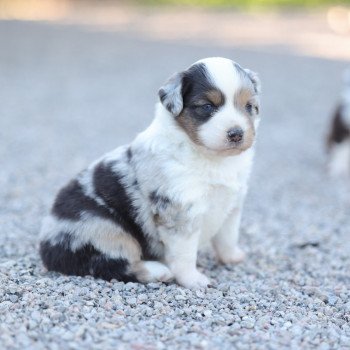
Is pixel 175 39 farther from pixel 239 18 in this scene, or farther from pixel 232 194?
pixel 232 194

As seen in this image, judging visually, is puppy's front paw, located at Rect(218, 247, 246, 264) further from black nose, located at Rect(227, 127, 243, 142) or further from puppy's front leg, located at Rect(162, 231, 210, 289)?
black nose, located at Rect(227, 127, 243, 142)

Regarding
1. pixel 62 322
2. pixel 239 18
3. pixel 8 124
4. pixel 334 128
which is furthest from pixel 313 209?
pixel 239 18

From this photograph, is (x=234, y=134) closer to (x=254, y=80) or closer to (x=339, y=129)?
(x=254, y=80)

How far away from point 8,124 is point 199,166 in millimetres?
6945

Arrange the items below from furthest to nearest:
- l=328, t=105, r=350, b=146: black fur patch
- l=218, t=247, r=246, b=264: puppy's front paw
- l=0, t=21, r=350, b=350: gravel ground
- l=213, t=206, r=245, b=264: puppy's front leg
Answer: l=328, t=105, r=350, b=146: black fur patch → l=218, t=247, r=246, b=264: puppy's front paw → l=213, t=206, r=245, b=264: puppy's front leg → l=0, t=21, r=350, b=350: gravel ground

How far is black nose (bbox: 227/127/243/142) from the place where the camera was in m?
5.00

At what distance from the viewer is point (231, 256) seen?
242 inches

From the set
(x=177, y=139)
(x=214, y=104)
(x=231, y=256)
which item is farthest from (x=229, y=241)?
(x=214, y=104)

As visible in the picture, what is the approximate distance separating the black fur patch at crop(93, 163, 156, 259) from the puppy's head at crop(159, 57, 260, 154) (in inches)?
26.5

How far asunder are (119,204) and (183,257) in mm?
632

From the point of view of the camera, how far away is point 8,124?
1159 cm

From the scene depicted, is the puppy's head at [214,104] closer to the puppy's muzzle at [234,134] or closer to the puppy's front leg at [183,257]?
the puppy's muzzle at [234,134]

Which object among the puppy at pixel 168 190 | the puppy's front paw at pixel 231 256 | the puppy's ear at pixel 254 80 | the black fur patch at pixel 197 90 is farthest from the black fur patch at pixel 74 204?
the puppy's ear at pixel 254 80

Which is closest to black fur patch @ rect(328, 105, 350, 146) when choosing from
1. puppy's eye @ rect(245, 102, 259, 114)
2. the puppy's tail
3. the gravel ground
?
the gravel ground
